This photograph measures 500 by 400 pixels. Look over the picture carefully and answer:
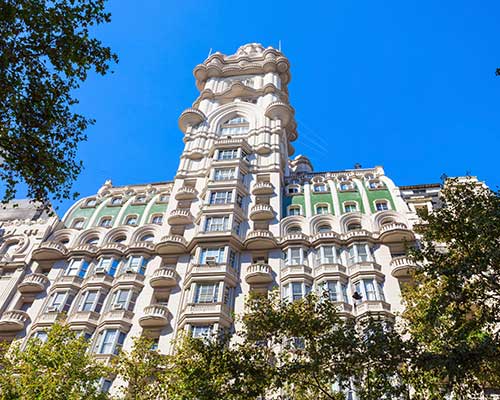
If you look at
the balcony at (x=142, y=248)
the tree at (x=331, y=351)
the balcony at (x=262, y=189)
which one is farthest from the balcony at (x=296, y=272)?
the tree at (x=331, y=351)

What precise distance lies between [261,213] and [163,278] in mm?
11387

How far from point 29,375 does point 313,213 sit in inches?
1132

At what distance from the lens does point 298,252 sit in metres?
40.0

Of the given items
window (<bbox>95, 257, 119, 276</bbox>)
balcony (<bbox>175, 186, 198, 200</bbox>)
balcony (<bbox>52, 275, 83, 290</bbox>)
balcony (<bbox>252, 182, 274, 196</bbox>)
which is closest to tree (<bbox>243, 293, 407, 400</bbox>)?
window (<bbox>95, 257, 119, 276</bbox>)

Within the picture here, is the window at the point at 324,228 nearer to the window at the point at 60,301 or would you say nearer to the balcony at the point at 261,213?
the balcony at the point at 261,213

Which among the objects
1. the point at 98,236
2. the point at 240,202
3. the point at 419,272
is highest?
the point at 240,202

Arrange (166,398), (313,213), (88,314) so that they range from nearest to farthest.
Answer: (166,398)
(88,314)
(313,213)

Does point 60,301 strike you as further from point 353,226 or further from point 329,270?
point 353,226

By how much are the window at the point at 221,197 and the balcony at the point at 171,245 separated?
561cm

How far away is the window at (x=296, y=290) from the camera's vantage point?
3609 cm

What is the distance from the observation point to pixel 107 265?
136 ft

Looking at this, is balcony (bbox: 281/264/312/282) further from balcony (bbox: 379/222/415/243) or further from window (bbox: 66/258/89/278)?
window (bbox: 66/258/89/278)

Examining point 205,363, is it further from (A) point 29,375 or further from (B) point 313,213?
(B) point 313,213

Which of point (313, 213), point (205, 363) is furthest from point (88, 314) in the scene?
point (313, 213)
